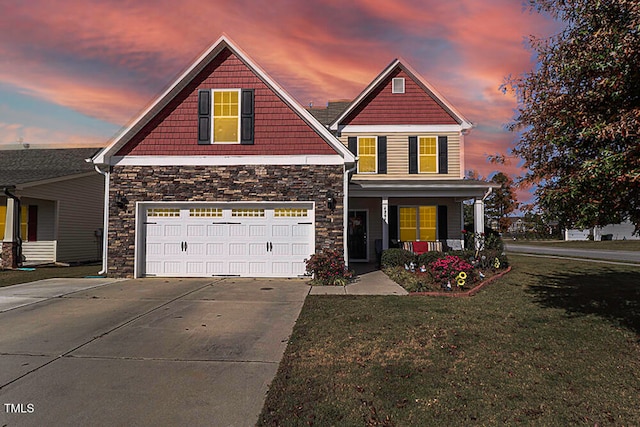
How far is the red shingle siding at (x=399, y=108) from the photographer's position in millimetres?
16750

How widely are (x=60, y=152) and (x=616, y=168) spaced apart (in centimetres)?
2606

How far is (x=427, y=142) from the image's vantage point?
1670cm

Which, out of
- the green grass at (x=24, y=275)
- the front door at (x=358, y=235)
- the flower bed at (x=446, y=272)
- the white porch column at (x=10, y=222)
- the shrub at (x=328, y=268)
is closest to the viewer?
the flower bed at (x=446, y=272)

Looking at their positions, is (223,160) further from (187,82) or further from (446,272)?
(446,272)

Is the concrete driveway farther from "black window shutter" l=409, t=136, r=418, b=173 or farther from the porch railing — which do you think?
"black window shutter" l=409, t=136, r=418, b=173

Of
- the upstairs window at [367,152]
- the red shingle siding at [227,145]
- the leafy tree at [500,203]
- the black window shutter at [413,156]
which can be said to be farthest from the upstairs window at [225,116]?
the leafy tree at [500,203]

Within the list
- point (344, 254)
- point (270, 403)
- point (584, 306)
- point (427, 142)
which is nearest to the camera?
point (270, 403)

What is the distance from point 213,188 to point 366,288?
574 cm

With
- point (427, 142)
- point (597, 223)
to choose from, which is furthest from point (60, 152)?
point (597, 223)

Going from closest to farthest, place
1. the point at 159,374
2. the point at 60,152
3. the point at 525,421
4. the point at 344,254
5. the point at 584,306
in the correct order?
the point at 525,421 < the point at 159,374 < the point at 584,306 < the point at 344,254 < the point at 60,152

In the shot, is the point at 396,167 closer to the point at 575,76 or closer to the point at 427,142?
the point at 427,142

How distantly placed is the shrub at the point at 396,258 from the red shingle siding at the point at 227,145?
14.9ft

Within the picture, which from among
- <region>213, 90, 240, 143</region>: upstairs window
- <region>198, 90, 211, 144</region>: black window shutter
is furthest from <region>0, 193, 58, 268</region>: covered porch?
<region>213, 90, 240, 143</region>: upstairs window

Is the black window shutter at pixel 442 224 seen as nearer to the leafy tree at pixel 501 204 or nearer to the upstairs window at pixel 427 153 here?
the upstairs window at pixel 427 153
